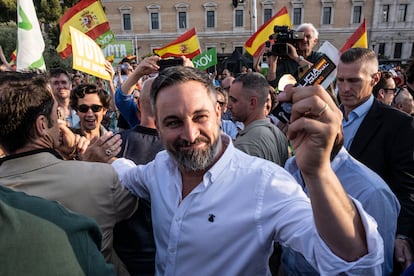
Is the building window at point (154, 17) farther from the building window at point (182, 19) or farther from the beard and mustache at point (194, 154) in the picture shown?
the beard and mustache at point (194, 154)

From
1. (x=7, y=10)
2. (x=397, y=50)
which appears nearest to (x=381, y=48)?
(x=397, y=50)

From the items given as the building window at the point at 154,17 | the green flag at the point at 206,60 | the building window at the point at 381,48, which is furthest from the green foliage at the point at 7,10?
the building window at the point at 381,48

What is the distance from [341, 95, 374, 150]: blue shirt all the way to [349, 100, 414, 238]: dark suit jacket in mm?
63

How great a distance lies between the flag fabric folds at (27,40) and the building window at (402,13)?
160 feet

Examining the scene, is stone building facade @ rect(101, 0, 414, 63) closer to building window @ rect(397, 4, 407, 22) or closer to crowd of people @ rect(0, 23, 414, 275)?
building window @ rect(397, 4, 407, 22)

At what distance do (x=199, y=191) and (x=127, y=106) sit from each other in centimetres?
210

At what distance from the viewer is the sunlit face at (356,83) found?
7.75 ft

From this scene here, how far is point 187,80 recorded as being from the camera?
143cm

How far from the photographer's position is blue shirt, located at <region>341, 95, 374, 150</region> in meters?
2.32

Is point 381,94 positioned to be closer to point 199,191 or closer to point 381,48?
point 199,191

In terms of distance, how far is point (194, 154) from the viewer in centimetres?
138

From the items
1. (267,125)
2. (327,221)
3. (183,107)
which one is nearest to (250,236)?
(327,221)

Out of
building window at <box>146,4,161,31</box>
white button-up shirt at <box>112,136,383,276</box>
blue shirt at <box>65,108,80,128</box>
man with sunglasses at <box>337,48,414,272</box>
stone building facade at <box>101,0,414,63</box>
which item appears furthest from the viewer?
building window at <box>146,4,161,31</box>

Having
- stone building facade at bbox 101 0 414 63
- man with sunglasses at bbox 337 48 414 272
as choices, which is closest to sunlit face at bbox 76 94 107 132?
man with sunglasses at bbox 337 48 414 272
